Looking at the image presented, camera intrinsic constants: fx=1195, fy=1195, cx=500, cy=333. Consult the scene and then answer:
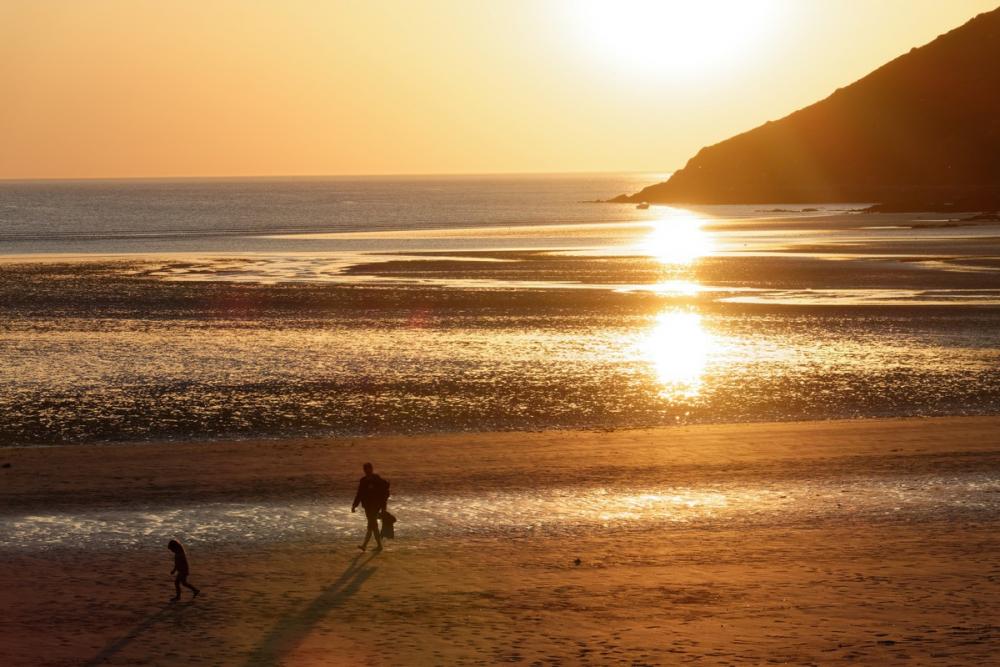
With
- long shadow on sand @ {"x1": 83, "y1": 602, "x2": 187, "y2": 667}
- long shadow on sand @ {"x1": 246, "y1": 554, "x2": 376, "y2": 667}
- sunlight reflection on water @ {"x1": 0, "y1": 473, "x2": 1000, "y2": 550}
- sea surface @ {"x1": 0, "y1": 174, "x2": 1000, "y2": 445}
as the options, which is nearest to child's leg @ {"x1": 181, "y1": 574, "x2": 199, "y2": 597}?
long shadow on sand @ {"x1": 83, "y1": 602, "x2": 187, "y2": 667}

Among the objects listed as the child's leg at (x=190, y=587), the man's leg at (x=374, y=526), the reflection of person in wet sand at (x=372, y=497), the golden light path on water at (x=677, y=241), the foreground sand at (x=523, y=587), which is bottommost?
the foreground sand at (x=523, y=587)

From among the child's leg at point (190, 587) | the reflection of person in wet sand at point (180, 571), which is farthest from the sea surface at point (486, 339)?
the reflection of person in wet sand at point (180, 571)

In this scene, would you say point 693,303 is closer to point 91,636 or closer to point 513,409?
point 513,409

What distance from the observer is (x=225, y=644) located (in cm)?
1538

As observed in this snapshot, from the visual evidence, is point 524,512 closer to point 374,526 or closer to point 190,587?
point 374,526

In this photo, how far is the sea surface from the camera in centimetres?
3322

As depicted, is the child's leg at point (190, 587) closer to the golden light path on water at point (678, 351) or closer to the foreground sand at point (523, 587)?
the foreground sand at point (523, 587)

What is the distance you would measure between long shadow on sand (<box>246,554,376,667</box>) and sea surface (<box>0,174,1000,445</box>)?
12.1 meters

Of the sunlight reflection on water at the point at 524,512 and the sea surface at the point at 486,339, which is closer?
the sunlight reflection on water at the point at 524,512

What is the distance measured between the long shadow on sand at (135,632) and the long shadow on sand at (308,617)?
5.54 feet

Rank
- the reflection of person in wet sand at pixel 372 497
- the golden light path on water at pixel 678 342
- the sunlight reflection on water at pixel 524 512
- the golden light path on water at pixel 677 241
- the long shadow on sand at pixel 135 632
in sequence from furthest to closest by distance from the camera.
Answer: the golden light path on water at pixel 677 241, the golden light path on water at pixel 678 342, the sunlight reflection on water at pixel 524 512, the reflection of person in wet sand at pixel 372 497, the long shadow on sand at pixel 135 632

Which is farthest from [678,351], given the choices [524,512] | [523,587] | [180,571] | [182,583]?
[180,571]

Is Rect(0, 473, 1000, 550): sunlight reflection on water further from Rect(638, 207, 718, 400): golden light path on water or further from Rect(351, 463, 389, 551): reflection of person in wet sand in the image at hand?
Rect(638, 207, 718, 400): golden light path on water

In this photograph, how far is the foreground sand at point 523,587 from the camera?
15133 millimetres
